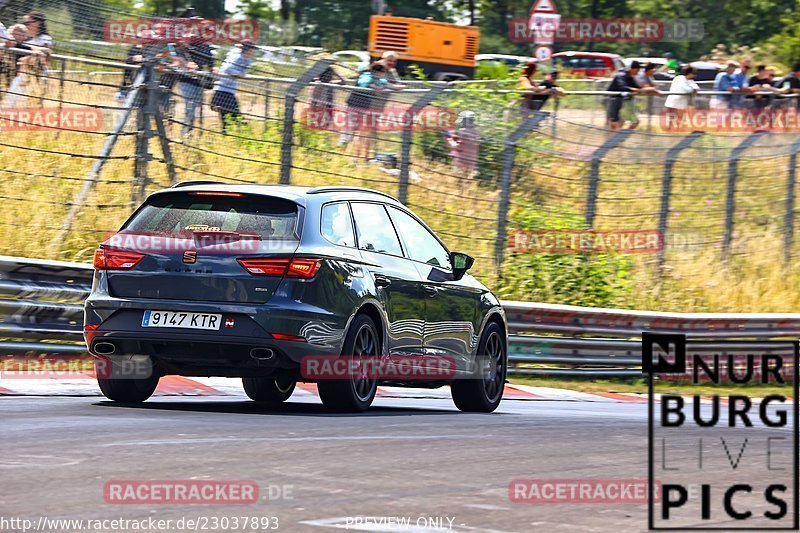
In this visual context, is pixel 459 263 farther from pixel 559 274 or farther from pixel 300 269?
pixel 559 274

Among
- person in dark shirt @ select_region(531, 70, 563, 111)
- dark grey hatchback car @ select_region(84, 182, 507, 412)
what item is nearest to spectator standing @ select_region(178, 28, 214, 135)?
dark grey hatchback car @ select_region(84, 182, 507, 412)

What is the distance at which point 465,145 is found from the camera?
19.0 m

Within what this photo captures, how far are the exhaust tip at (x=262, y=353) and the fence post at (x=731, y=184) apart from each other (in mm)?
12834

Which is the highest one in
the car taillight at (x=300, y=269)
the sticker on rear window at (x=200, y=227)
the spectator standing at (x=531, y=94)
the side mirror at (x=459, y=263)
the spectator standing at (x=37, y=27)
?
the spectator standing at (x=531, y=94)

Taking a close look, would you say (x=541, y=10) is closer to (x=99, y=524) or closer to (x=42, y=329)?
(x=42, y=329)

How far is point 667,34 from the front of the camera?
66.2 m

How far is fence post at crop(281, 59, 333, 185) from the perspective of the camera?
54.1 feet

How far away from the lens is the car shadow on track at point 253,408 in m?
10.3

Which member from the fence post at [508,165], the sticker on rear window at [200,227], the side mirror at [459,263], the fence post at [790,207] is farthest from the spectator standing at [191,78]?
the fence post at [790,207]

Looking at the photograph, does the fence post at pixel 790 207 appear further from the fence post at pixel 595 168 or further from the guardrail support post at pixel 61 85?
the guardrail support post at pixel 61 85

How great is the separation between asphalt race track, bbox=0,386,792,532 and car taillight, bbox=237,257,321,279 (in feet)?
2.98

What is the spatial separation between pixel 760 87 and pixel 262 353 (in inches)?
674

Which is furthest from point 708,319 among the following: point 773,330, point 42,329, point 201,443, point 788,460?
point 201,443

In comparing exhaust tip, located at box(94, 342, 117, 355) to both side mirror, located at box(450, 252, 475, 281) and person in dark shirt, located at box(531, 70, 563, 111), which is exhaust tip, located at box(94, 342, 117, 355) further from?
person in dark shirt, located at box(531, 70, 563, 111)
